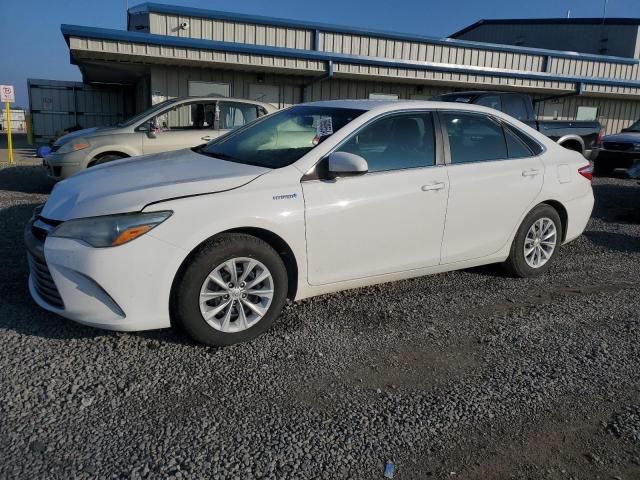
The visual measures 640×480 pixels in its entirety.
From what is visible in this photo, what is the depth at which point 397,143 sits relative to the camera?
408 cm

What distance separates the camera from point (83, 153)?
7.82 meters

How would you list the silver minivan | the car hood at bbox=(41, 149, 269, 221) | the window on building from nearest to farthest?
the car hood at bbox=(41, 149, 269, 221), the silver minivan, the window on building

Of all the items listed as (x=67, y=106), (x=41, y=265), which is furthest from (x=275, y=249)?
(x=67, y=106)

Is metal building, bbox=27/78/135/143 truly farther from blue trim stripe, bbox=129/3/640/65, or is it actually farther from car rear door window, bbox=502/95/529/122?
car rear door window, bbox=502/95/529/122

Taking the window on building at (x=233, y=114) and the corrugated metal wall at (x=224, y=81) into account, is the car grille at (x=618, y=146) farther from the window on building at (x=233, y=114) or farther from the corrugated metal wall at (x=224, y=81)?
the window on building at (x=233, y=114)

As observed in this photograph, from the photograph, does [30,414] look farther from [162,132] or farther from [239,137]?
[162,132]

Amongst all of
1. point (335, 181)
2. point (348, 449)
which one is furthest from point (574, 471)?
point (335, 181)

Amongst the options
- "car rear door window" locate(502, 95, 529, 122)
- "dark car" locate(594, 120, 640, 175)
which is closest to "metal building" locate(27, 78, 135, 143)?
"car rear door window" locate(502, 95, 529, 122)

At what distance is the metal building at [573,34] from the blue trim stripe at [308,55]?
951 cm

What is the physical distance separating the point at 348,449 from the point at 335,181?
179 cm

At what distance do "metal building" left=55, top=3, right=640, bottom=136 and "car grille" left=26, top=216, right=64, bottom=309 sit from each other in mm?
9075

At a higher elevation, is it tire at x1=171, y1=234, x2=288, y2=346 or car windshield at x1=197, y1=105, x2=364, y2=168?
car windshield at x1=197, y1=105, x2=364, y2=168

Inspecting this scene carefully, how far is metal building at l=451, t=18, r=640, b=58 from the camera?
86.5 feet

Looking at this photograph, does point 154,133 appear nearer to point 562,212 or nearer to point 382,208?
point 382,208
